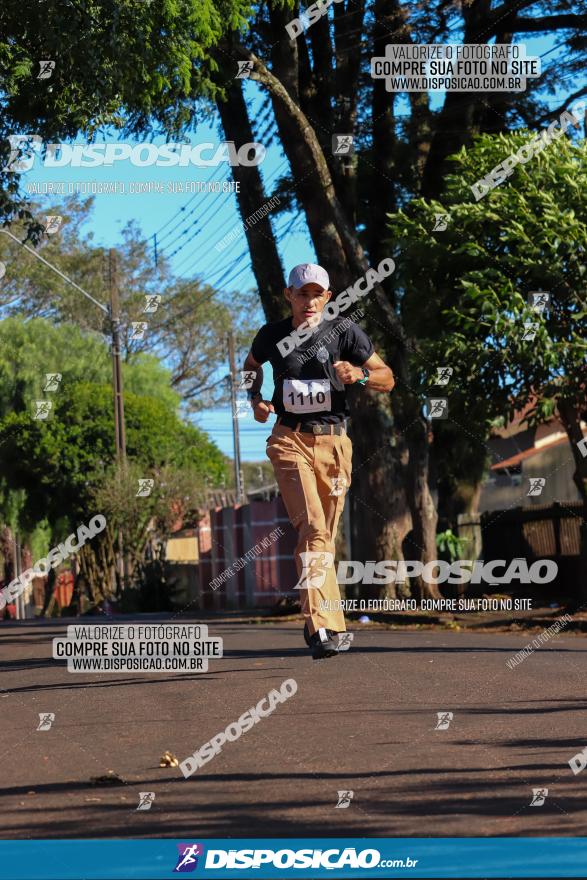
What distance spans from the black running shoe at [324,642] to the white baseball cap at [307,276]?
1.84m

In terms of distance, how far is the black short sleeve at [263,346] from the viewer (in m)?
7.76

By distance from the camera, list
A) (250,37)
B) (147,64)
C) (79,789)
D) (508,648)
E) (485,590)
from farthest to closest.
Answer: (485,590), (250,37), (147,64), (508,648), (79,789)

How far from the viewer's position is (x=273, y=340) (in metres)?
7.75

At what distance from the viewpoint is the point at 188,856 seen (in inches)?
178

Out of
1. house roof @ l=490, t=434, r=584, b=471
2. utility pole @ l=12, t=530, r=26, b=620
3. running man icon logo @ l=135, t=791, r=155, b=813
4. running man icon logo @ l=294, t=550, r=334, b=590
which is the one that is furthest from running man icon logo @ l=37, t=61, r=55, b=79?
utility pole @ l=12, t=530, r=26, b=620

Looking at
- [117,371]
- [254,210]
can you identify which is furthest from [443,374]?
[117,371]

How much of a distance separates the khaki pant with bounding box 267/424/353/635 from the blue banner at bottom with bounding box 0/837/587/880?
9.76ft

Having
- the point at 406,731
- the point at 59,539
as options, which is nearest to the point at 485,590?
the point at 406,731

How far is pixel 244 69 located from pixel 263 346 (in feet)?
41.5

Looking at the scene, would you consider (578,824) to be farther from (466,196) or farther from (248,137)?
(248,137)

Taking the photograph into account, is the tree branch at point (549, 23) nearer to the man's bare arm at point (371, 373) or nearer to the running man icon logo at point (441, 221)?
the running man icon logo at point (441, 221)

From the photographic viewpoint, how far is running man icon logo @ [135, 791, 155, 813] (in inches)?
214

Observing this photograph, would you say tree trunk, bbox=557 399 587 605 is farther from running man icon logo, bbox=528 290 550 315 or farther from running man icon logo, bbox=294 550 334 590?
running man icon logo, bbox=294 550 334 590

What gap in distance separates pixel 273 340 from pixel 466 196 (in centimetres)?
983
